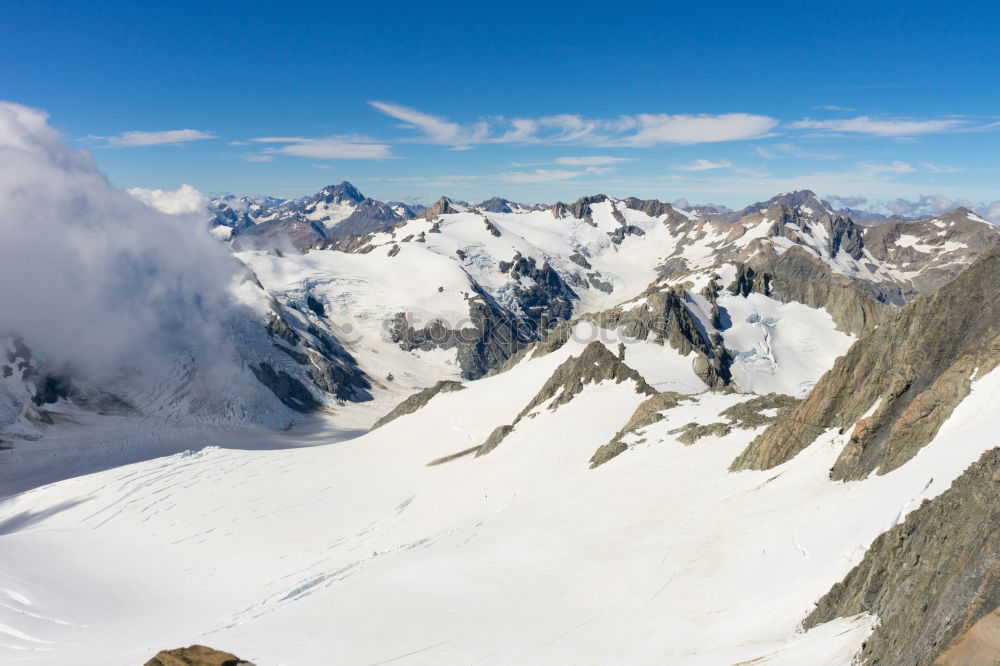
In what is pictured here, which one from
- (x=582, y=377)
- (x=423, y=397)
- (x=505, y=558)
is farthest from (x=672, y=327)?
(x=505, y=558)

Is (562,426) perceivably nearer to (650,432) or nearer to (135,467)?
(650,432)

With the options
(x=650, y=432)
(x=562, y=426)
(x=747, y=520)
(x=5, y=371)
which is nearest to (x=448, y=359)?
(x=5, y=371)

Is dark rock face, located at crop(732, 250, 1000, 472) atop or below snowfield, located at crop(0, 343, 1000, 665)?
atop

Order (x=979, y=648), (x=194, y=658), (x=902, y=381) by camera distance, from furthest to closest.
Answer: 1. (x=902, y=381)
2. (x=194, y=658)
3. (x=979, y=648)

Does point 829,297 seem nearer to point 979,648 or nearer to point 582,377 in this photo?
point 582,377

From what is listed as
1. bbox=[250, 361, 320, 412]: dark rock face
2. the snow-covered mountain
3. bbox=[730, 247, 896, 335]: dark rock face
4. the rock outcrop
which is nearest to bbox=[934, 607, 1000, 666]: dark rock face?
the snow-covered mountain

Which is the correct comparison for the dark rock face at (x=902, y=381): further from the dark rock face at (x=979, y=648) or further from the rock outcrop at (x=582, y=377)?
the rock outcrop at (x=582, y=377)

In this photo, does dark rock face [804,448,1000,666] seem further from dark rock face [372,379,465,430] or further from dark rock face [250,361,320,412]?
dark rock face [250,361,320,412]
